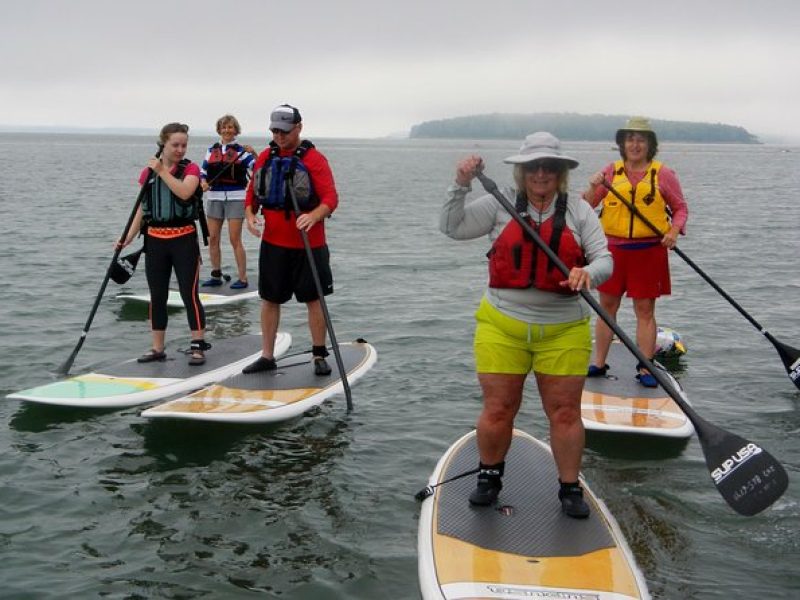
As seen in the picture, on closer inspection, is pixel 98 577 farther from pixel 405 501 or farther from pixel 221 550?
pixel 405 501

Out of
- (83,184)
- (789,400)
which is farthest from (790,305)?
(83,184)

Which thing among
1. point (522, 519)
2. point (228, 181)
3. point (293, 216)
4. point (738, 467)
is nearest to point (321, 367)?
point (293, 216)

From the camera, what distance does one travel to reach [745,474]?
5094 millimetres

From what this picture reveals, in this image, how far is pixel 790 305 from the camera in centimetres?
1344

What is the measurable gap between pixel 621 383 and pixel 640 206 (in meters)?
1.67

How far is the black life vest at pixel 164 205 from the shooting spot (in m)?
7.98

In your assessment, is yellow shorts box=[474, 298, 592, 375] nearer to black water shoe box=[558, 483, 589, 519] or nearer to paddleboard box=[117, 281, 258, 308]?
black water shoe box=[558, 483, 589, 519]

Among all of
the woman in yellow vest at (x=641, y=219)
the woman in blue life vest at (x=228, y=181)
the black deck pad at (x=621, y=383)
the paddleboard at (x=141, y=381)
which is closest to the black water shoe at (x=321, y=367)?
the paddleboard at (x=141, y=381)

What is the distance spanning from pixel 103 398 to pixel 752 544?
529 cm

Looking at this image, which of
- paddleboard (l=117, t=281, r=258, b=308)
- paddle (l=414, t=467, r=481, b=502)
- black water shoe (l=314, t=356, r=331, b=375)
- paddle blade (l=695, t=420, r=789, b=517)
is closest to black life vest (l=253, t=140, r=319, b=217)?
black water shoe (l=314, t=356, r=331, b=375)

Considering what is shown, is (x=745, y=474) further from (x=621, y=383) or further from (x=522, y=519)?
(x=621, y=383)

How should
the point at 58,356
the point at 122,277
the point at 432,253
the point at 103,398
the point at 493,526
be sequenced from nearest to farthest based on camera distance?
the point at 493,526 < the point at 103,398 < the point at 122,277 < the point at 58,356 < the point at 432,253

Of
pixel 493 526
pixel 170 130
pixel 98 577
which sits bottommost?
pixel 98 577

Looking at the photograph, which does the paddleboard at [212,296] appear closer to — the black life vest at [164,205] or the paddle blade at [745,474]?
the black life vest at [164,205]
